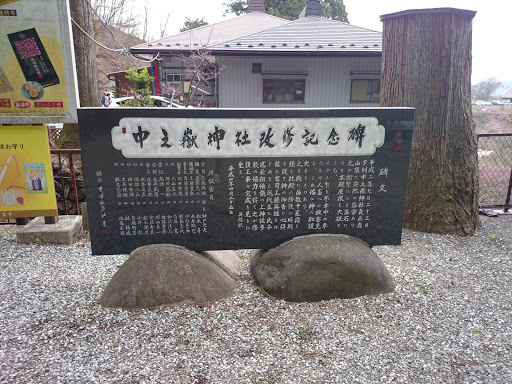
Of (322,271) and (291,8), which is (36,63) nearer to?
(322,271)

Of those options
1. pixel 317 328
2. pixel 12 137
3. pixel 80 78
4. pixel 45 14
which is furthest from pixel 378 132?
pixel 80 78

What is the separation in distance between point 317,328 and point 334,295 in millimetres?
523

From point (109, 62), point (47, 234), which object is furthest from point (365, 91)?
→ point (109, 62)

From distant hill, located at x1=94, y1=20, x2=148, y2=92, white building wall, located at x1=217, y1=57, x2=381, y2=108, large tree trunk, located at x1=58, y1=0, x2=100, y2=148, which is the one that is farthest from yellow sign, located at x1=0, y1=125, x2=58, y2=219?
distant hill, located at x1=94, y1=20, x2=148, y2=92

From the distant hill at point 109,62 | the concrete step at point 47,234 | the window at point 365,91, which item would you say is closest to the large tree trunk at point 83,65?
the concrete step at point 47,234

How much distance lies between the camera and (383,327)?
10.6ft

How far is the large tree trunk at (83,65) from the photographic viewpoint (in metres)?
7.78

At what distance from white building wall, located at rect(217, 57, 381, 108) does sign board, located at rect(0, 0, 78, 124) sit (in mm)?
9357

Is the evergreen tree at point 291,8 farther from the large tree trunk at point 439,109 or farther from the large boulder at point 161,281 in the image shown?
the large boulder at point 161,281

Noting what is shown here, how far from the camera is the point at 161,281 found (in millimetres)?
3482

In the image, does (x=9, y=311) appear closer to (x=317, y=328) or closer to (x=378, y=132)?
(x=317, y=328)

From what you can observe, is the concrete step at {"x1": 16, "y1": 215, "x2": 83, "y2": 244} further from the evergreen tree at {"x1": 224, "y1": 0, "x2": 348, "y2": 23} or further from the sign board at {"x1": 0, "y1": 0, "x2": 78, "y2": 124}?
the evergreen tree at {"x1": 224, "y1": 0, "x2": 348, "y2": 23}

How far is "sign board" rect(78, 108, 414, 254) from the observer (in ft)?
11.1

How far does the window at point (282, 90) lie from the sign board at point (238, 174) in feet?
36.1
